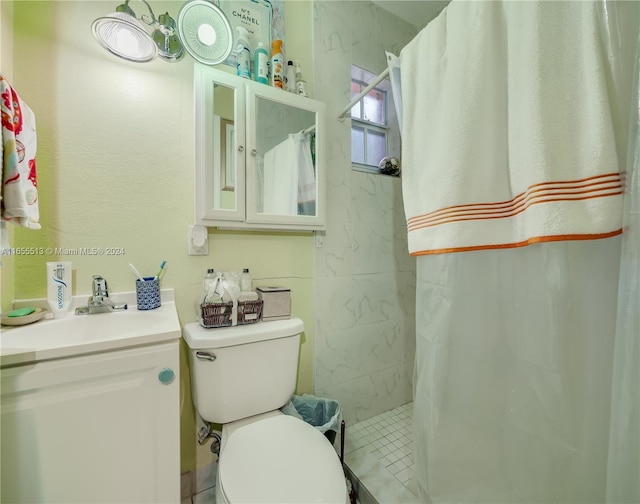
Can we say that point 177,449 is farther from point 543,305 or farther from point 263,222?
point 543,305

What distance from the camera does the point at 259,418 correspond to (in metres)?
1.06

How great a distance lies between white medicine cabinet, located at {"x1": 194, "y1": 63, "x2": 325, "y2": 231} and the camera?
1.08m

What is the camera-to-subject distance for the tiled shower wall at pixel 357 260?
1415 millimetres

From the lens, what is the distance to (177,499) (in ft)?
2.31

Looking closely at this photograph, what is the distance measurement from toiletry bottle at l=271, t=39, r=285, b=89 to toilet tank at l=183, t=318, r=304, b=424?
3.69ft

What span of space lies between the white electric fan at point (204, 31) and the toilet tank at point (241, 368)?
3.47ft

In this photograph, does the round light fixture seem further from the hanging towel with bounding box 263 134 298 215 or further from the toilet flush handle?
the toilet flush handle

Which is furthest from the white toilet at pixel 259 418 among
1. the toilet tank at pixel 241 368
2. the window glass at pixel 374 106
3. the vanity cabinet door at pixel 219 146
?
the window glass at pixel 374 106

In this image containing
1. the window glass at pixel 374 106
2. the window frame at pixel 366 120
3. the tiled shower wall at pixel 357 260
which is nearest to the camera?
the tiled shower wall at pixel 357 260

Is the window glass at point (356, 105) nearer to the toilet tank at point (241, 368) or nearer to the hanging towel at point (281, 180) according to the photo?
the hanging towel at point (281, 180)

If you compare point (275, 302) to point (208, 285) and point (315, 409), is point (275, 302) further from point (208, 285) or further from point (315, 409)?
point (315, 409)

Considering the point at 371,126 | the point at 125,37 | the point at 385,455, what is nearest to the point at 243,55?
the point at 125,37

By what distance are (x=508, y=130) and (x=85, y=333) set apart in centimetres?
130

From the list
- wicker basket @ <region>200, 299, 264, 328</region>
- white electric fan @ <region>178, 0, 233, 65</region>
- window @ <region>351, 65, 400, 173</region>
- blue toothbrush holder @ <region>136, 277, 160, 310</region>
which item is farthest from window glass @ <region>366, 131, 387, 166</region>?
blue toothbrush holder @ <region>136, 277, 160, 310</region>
